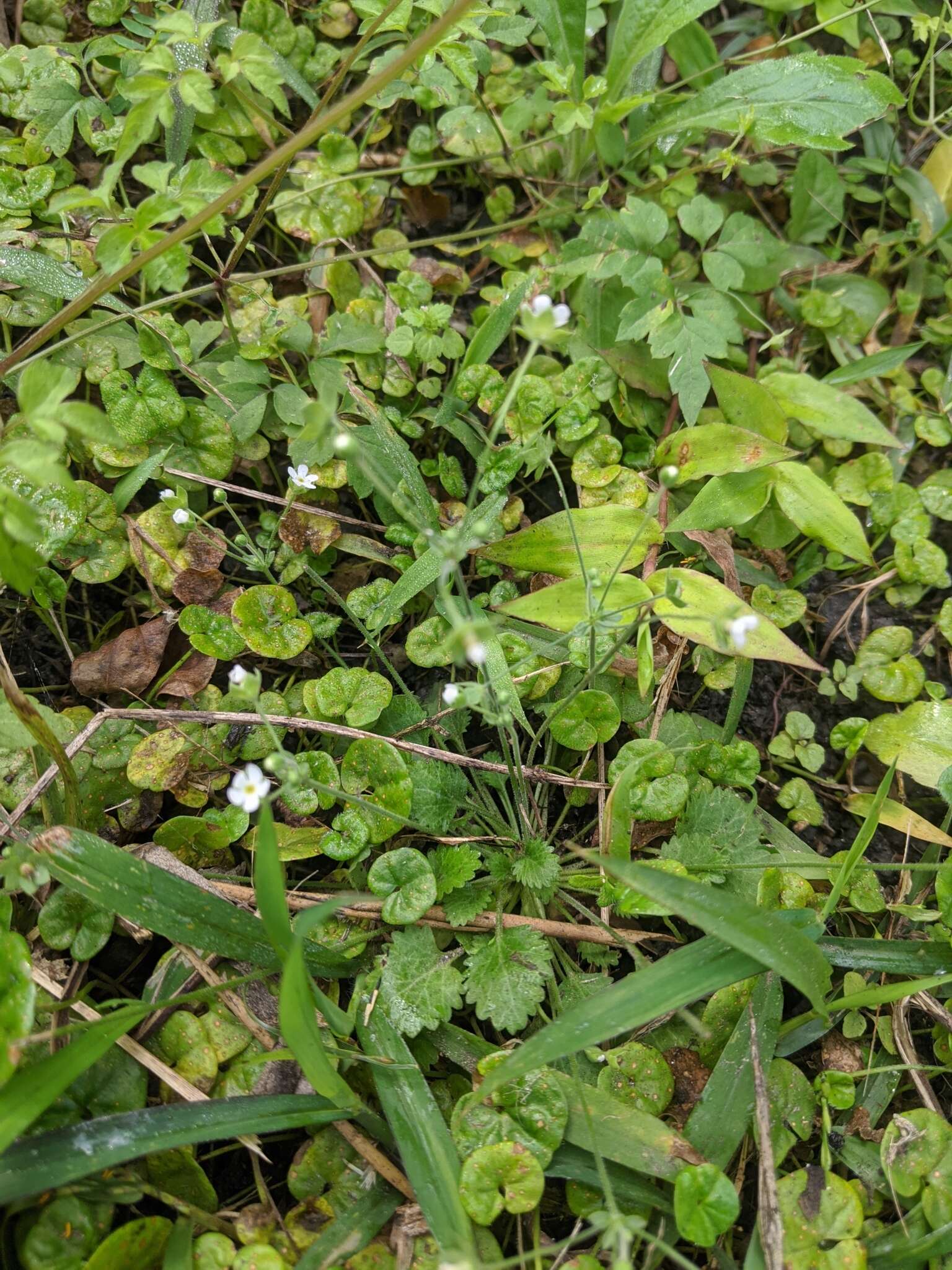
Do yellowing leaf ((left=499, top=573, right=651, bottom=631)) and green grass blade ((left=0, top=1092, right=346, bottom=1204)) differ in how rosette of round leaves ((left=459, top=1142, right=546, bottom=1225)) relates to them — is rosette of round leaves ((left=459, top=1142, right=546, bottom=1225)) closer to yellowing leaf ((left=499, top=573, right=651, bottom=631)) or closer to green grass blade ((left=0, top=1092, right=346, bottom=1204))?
green grass blade ((left=0, top=1092, right=346, bottom=1204))

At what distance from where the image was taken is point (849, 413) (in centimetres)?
249

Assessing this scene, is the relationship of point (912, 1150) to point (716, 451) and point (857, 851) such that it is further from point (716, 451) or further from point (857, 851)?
point (716, 451)

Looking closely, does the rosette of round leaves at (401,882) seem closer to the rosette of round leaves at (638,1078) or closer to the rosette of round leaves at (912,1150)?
the rosette of round leaves at (638,1078)

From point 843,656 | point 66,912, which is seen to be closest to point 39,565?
point 66,912

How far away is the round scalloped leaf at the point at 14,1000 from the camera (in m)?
1.46

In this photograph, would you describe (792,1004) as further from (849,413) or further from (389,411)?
(389,411)

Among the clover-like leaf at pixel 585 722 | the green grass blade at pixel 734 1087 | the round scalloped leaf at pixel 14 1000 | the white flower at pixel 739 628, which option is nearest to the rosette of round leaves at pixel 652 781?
the clover-like leaf at pixel 585 722

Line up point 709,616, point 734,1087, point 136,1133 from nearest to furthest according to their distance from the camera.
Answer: point 136,1133
point 734,1087
point 709,616

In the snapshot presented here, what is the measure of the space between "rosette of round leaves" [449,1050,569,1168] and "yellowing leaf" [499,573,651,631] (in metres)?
0.99

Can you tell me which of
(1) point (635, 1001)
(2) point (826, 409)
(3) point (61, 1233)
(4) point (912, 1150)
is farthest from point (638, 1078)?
(2) point (826, 409)

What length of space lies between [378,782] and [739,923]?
2.69 ft

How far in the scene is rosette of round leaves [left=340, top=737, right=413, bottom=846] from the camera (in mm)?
1912

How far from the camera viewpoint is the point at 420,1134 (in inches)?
Result: 67.1

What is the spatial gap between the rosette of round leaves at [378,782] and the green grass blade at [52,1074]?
566 millimetres
